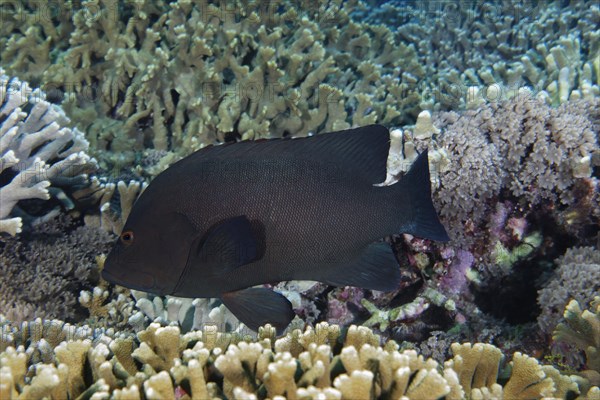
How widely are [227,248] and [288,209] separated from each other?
35 cm

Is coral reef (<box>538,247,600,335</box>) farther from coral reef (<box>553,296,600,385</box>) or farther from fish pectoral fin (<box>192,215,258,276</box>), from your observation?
fish pectoral fin (<box>192,215,258,276</box>)

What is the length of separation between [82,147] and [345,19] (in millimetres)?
3932

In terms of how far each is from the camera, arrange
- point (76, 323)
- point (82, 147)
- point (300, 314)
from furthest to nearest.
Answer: point (82, 147)
point (300, 314)
point (76, 323)

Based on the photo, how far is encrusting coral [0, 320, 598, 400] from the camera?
1.80m

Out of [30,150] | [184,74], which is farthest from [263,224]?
[184,74]

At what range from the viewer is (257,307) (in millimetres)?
2318

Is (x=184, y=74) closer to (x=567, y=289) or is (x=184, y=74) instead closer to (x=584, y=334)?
(x=567, y=289)

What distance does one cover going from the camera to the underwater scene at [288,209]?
7.02 feet

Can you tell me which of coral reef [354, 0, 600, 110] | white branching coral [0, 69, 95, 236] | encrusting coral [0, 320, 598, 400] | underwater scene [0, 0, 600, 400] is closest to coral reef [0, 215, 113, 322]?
underwater scene [0, 0, 600, 400]

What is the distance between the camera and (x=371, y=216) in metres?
2.31

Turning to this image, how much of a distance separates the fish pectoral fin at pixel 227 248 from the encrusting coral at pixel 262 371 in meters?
0.35

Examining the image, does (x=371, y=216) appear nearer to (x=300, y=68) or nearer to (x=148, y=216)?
(x=148, y=216)

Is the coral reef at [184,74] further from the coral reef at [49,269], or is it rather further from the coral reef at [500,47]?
the coral reef at [49,269]

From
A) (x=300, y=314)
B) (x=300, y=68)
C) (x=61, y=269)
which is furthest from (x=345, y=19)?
(x=61, y=269)
